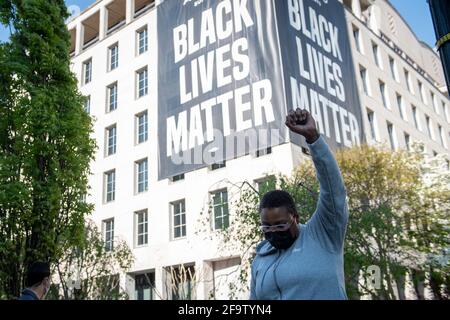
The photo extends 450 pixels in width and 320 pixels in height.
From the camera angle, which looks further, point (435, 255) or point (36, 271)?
point (435, 255)

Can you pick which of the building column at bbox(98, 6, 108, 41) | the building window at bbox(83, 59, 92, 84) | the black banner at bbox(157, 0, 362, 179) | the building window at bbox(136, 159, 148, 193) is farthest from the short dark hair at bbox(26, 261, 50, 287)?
the building column at bbox(98, 6, 108, 41)

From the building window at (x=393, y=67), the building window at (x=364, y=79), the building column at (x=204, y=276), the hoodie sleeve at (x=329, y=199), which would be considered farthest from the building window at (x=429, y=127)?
the hoodie sleeve at (x=329, y=199)

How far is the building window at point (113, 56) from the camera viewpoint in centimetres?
3141

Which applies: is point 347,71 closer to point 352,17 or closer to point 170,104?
point 352,17

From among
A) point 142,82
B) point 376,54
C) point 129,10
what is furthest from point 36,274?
point 376,54

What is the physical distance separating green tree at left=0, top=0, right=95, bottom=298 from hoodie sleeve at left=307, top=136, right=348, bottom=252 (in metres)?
8.83

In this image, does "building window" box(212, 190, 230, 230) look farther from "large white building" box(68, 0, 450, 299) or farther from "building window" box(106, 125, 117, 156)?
"building window" box(106, 125, 117, 156)

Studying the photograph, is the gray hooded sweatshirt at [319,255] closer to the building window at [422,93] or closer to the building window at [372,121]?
the building window at [372,121]

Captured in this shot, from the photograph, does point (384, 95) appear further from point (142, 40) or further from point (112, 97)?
point (112, 97)

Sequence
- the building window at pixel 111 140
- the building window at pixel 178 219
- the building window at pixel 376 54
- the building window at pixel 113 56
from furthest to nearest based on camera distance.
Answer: the building window at pixel 376 54
the building window at pixel 113 56
the building window at pixel 111 140
the building window at pixel 178 219

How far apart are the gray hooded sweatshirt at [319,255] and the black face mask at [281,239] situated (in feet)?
0.09

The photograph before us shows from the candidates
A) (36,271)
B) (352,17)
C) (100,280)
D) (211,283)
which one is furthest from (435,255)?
(352,17)

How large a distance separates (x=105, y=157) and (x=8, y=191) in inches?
774

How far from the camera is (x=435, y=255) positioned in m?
15.1
